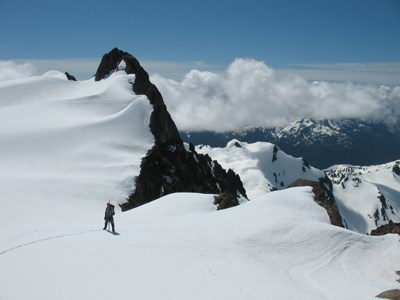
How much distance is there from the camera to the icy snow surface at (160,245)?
1828 centimetres

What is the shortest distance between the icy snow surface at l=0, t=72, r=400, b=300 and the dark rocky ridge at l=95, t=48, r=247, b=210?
3592 mm

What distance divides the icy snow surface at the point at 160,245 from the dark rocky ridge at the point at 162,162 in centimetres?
359

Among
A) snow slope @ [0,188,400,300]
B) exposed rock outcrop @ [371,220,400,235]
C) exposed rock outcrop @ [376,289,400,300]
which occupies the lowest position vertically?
exposed rock outcrop @ [376,289,400,300]

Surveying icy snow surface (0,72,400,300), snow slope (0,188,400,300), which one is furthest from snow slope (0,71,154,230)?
snow slope (0,188,400,300)

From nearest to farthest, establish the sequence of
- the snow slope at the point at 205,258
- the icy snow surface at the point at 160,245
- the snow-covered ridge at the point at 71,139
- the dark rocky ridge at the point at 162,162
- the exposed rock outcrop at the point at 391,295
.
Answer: the snow slope at the point at 205,258 < the icy snow surface at the point at 160,245 < the exposed rock outcrop at the point at 391,295 < the snow-covered ridge at the point at 71,139 < the dark rocky ridge at the point at 162,162

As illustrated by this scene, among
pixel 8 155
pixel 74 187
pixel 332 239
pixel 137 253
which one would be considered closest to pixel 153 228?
pixel 137 253

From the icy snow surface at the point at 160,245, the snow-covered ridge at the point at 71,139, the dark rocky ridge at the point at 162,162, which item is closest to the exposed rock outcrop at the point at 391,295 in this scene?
the icy snow surface at the point at 160,245

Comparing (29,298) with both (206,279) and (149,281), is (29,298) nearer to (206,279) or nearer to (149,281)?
(149,281)

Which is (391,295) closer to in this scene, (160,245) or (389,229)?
(160,245)

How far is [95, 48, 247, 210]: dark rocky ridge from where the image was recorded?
67.0 metres

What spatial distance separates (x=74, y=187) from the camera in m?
53.1

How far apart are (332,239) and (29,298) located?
77.5 feet

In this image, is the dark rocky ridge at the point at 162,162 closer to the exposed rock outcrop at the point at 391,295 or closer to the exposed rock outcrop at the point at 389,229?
the exposed rock outcrop at the point at 389,229

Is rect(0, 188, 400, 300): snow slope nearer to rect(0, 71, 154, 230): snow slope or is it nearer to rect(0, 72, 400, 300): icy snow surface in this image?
rect(0, 72, 400, 300): icy snow surface
